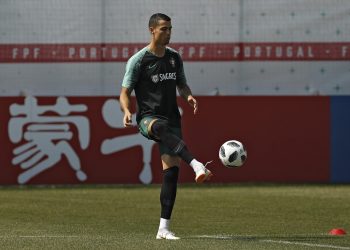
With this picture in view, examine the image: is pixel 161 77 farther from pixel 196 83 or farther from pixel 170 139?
pixel 196 83

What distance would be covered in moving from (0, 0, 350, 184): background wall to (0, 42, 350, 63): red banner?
0.02m

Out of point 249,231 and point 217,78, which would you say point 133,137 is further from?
point 249,231

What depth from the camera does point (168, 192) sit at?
12.2 metres

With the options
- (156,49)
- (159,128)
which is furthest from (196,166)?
(156,49)

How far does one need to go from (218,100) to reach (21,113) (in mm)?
3571

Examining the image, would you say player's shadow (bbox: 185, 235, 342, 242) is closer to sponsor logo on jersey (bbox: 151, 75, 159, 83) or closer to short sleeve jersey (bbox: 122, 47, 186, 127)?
short sleeve jersey (bbox: 122, 47, 186, 127)

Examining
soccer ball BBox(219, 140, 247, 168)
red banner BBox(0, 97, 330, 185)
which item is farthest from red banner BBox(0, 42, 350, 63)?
soccer ball BBox(219, 140, 247, 168)

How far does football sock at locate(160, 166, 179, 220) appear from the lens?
12.2m

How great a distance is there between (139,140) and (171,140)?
9660mm

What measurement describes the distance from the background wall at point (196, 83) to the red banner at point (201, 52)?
0.02 m

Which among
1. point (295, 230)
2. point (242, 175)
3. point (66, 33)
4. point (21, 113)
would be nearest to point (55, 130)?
point (21, 113)

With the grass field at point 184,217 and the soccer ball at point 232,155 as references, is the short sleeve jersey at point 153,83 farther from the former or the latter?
the grass field at point 184,217

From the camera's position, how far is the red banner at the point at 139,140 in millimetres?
21469

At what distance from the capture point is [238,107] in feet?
72.0
